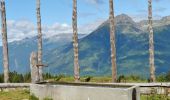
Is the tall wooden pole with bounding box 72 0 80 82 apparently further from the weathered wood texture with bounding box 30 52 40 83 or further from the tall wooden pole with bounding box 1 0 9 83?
the weathered wood texture with bounding box 30 52 40 83

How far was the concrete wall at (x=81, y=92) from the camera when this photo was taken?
19511mm

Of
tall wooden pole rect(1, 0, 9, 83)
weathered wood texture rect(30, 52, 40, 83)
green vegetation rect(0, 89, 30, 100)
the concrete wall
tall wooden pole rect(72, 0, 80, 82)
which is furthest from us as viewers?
tall wooden pole rect(1, 0, 9, 83)

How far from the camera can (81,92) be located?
876 inches

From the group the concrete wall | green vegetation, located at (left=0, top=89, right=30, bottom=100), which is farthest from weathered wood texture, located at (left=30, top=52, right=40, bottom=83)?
the concrete wall

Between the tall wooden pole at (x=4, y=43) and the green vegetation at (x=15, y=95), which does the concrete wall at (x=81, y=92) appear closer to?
the green vegetation at (x=15, y=95)

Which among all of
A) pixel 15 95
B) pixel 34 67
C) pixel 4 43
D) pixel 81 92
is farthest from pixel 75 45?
pixel 81 92

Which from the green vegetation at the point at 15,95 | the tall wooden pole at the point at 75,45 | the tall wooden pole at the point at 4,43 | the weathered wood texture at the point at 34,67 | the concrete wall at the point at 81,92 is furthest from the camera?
the tall wooden pole at the point at 4,43

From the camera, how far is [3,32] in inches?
1800

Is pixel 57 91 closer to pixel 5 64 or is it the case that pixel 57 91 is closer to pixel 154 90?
pixel 154 90

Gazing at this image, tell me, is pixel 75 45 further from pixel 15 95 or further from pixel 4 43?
pixel 15 95

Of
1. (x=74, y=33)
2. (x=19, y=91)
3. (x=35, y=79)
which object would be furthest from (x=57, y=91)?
(x=74, y=33)

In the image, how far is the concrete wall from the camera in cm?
1951

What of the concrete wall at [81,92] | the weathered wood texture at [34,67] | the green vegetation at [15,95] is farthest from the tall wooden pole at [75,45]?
the concrete wall at [81,92]

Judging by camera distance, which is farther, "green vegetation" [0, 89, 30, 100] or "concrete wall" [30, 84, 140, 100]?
"green vegetation" [0, 89, 30, 100]
